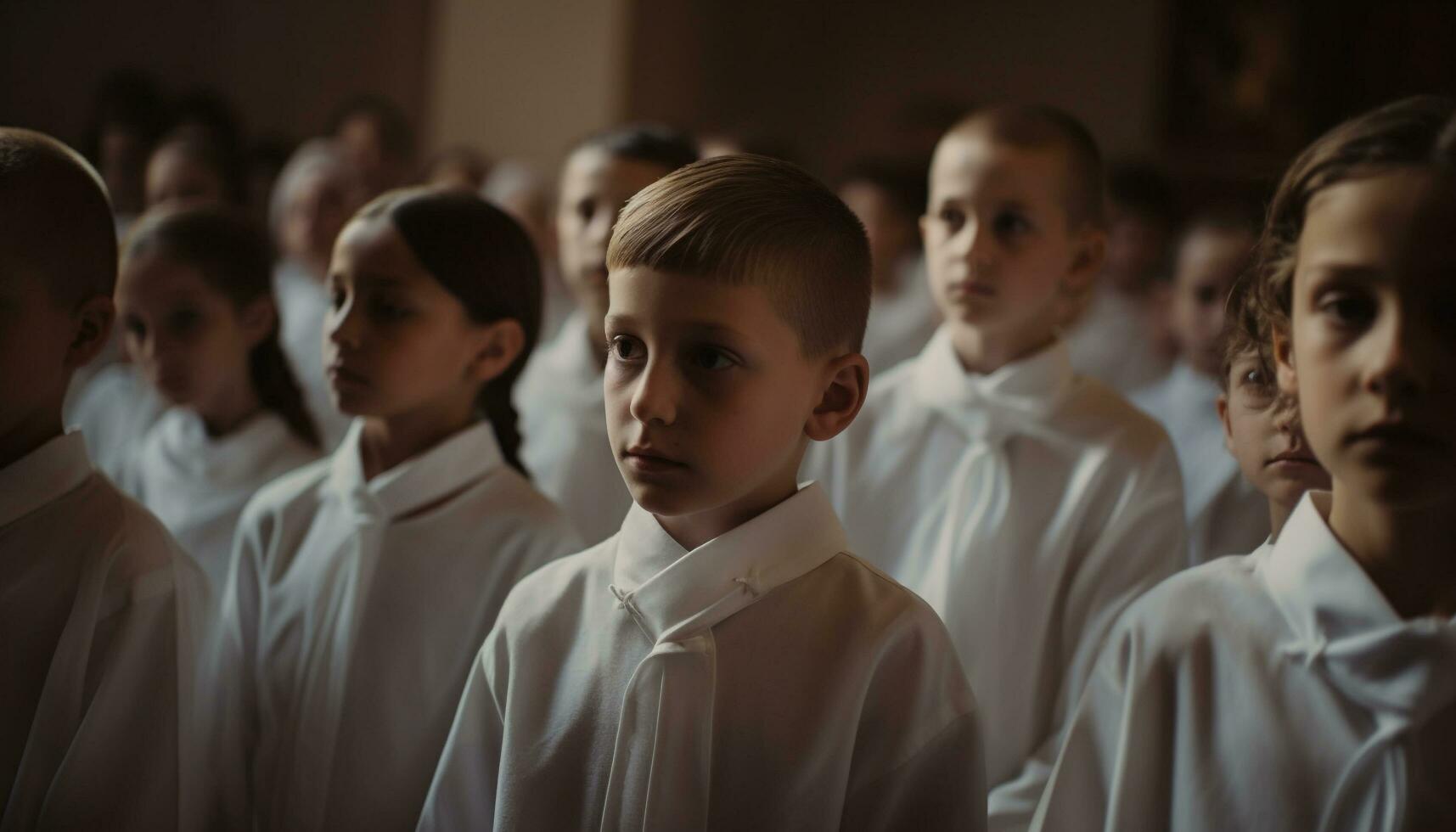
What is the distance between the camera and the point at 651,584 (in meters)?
1.43

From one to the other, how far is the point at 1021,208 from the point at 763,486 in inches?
43.2

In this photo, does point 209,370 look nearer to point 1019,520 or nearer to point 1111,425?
point 1019,520

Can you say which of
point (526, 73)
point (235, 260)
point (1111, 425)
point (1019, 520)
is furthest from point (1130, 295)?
point (235, 260)

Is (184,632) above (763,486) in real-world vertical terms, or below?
below

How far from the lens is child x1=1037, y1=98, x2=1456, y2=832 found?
3.74ft

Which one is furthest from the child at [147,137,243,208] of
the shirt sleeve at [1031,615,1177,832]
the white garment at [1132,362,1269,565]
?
the shirt sleeve at [1031,615,1177,832]

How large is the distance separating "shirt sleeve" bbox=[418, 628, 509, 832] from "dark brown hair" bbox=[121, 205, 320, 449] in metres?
1.30

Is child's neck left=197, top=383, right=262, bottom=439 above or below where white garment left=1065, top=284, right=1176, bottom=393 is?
above

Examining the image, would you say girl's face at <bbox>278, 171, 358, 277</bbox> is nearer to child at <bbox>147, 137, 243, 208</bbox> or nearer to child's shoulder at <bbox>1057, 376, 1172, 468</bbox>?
child at <bbox>147, 137, 243, 208</bbox>

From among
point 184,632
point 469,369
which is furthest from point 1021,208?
point 184,632

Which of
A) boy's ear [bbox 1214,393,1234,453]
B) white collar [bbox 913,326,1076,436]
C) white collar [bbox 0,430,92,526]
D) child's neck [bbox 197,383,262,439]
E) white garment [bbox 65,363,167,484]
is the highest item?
boy's ear [bbox 1214,393,1234,453]

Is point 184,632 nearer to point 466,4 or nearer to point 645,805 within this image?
point 645,805

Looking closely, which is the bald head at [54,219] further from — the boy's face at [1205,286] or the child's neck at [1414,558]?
the boy's face at [1205,286]

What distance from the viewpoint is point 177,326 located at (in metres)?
2.50
